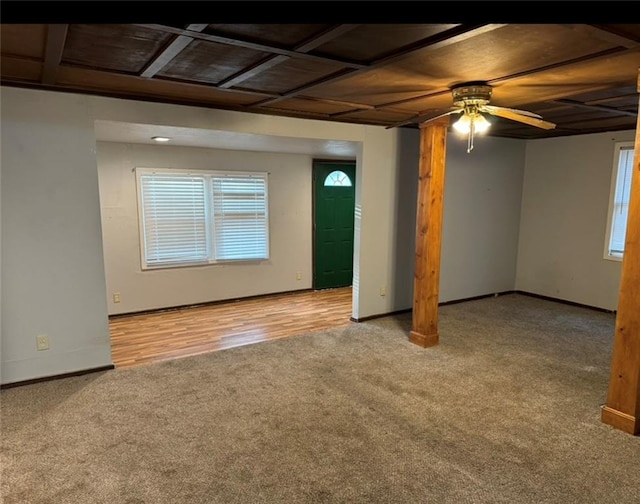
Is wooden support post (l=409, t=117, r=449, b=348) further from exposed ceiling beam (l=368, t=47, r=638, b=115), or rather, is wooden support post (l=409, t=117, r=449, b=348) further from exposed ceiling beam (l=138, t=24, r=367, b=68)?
exposed ceiling beam (l=138, t=24, r=367, b=68)

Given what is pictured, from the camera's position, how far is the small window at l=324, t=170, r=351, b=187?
267 inches

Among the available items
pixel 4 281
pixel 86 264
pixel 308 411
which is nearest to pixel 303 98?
pixel 86 264

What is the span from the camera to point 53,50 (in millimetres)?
2217

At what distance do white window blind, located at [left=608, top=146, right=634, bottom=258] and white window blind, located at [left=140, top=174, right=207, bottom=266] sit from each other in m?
5.35

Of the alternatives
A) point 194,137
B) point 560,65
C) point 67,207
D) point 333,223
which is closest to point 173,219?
point 194,137

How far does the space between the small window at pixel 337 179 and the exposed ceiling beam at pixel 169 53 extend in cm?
420

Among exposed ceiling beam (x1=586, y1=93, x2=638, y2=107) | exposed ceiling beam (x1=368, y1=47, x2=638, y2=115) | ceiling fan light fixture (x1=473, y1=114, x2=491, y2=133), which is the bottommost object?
ceiling fan light fixture (x1=473, y1=114, x2=491, y2=133)

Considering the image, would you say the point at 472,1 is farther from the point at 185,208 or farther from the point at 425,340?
the point at 185,208

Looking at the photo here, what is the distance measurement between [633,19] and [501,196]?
5.57 meters

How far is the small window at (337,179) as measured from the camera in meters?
6.78

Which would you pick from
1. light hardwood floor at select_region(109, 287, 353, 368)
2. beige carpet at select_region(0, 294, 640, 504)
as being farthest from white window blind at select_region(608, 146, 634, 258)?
light hardwood floor at select_region(109, 287, 353, 368)

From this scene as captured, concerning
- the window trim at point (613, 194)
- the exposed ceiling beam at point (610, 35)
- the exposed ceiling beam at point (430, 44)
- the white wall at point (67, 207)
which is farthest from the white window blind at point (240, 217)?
the exposed ceiling beam at point (610, 35)

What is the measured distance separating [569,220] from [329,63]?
474cm

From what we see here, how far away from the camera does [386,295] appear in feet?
16.8
